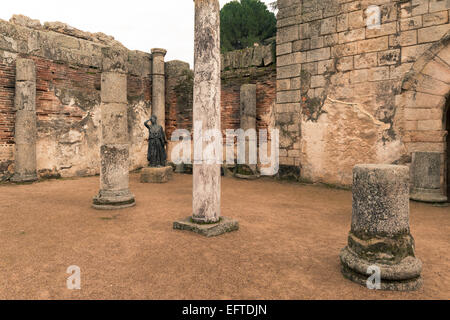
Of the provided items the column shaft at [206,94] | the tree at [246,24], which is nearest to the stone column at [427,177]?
the column shaft at [206,94]

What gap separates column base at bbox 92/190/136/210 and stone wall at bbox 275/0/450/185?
13.6ft

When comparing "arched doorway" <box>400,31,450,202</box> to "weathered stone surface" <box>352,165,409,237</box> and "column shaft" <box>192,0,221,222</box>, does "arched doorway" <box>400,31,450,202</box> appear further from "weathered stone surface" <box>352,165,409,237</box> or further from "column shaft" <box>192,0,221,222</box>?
"column shaft" <box>192,0,221,222</box>

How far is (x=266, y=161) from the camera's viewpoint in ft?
27.0

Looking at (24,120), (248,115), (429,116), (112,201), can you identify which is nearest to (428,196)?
(429,116)

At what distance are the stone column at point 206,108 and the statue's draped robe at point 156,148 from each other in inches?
186

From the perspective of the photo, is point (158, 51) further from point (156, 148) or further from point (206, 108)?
point (206, 108)

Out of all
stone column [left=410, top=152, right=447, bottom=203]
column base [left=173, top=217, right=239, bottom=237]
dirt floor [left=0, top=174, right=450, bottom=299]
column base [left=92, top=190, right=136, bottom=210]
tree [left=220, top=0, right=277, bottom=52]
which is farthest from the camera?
tree [left=220, top=0, right=277, bottom=52]

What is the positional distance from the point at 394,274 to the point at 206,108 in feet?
8.38

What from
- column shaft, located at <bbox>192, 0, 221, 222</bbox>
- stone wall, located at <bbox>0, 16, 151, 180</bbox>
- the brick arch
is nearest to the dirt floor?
column shaft, located at <bbox>192, 0, 221, 222</bbox>

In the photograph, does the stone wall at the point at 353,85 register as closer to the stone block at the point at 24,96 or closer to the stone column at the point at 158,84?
the stone column at the point at 158,84

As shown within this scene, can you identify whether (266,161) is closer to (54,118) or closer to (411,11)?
(411,11)

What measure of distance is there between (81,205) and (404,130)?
616 centimetres

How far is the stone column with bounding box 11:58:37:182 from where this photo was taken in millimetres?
7418

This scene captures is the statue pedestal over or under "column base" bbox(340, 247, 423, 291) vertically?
over
